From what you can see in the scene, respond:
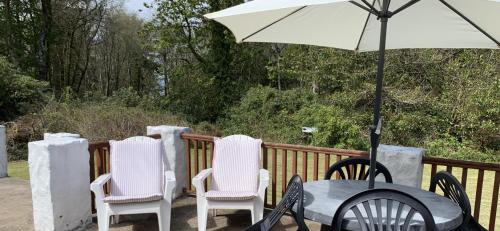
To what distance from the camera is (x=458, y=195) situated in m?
2.46

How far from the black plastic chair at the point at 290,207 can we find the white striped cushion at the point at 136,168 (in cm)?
178

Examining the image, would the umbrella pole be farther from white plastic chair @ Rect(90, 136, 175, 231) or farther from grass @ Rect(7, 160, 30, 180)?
grass @ Rect(7, 160, 30, 180)

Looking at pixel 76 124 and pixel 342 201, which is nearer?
pixel 342 201

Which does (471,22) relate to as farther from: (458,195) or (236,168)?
(236,168)

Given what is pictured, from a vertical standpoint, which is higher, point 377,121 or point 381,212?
point 377,121

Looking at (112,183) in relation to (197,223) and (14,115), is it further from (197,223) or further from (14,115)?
(14,115)

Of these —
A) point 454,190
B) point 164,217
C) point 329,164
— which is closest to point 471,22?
point 454,190

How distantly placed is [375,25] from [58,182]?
3.20 metres

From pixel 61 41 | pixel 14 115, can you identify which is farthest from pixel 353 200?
pixel 61 41

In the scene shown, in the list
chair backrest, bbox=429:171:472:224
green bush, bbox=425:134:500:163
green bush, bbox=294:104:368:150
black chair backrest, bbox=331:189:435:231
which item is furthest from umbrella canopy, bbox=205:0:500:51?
green bush, bbox=425:134:500:163

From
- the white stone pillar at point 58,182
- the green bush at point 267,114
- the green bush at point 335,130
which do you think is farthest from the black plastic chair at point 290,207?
the green bush at point 267,114

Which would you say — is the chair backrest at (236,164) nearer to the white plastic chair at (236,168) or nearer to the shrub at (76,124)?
the white plastic chair at (236,168)

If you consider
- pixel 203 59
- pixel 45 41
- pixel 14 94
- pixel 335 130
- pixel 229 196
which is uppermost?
pixel 45 41

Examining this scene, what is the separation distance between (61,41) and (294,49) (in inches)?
388
